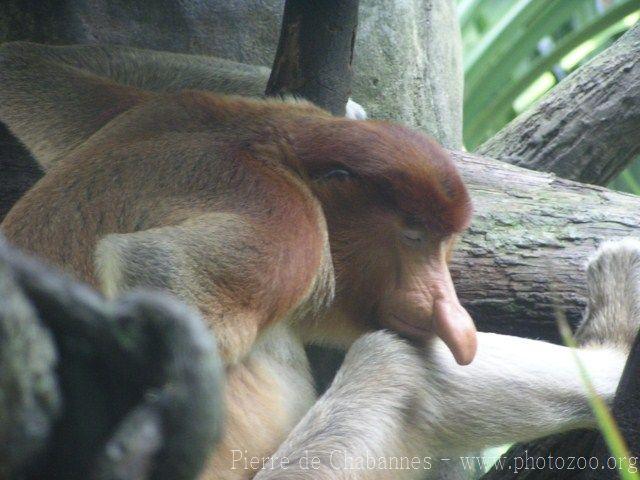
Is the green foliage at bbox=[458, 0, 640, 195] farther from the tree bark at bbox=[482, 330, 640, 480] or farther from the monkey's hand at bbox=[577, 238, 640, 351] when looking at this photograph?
the tree bark at bbox=[482, 330, 640, 480]

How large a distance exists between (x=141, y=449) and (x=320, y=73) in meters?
2.61

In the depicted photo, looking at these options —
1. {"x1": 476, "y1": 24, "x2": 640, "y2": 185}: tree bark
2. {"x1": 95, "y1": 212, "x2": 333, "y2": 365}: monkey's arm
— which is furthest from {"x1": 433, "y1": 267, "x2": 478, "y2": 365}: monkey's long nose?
{"x1": 476, "y1": 24, "x2": 640, "y2": 185}: tree bark

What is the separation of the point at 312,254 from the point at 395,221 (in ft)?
1.21

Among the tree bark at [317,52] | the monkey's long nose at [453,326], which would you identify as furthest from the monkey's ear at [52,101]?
the monkey's long nose at [453,326]

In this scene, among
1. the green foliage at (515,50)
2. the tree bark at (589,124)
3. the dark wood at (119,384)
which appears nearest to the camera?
the dark wood at (119,384)

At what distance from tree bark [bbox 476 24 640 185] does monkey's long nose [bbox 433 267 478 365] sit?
6.94 feet

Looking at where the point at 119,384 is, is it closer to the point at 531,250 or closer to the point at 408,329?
the point at 408,329

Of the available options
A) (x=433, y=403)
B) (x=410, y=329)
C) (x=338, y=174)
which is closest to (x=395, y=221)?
(x=338, y=174)

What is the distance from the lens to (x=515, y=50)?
7871 millimetres

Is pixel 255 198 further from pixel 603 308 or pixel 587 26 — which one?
pixel 587 26

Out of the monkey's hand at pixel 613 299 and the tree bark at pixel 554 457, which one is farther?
the monkey's hand at pixel 613 299

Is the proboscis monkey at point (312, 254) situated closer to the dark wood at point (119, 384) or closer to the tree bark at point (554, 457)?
the tree bark at point (554, 457)

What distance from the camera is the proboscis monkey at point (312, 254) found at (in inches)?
94.8

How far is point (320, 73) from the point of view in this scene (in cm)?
334
